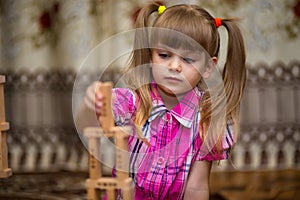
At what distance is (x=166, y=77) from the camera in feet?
3.69

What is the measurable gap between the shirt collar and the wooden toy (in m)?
0.23

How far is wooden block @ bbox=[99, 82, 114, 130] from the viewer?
35.8 inches

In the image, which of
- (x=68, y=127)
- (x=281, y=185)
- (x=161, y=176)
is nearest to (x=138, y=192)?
(x=161, y=176)

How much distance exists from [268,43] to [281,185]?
61 centimetres

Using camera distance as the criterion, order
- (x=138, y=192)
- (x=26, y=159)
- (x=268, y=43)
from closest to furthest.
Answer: (x=138, y=192) → (x=268, y=43) → (x=26, y=159)

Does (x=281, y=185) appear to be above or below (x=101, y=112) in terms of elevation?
below

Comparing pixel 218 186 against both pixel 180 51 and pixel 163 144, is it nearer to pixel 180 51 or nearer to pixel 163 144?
pixel 163 144

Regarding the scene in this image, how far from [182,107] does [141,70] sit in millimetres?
115

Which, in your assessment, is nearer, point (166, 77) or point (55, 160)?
point (166, 77)

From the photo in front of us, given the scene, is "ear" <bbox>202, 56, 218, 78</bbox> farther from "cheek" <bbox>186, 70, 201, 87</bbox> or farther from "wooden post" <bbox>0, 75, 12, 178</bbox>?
"wooden post" <bbox>0, 75, 12, 178</bbox>

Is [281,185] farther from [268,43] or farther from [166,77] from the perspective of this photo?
[166,77]

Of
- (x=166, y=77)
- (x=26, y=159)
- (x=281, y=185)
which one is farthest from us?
(x=26, y=159)

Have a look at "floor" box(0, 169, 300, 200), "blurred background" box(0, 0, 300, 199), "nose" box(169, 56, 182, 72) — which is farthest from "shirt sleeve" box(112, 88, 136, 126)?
"blurred background" box(0, 0, 300, 199)

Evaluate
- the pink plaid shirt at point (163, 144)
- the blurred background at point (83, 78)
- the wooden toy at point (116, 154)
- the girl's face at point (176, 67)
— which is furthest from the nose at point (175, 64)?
the blurred background at point (83, 78)
